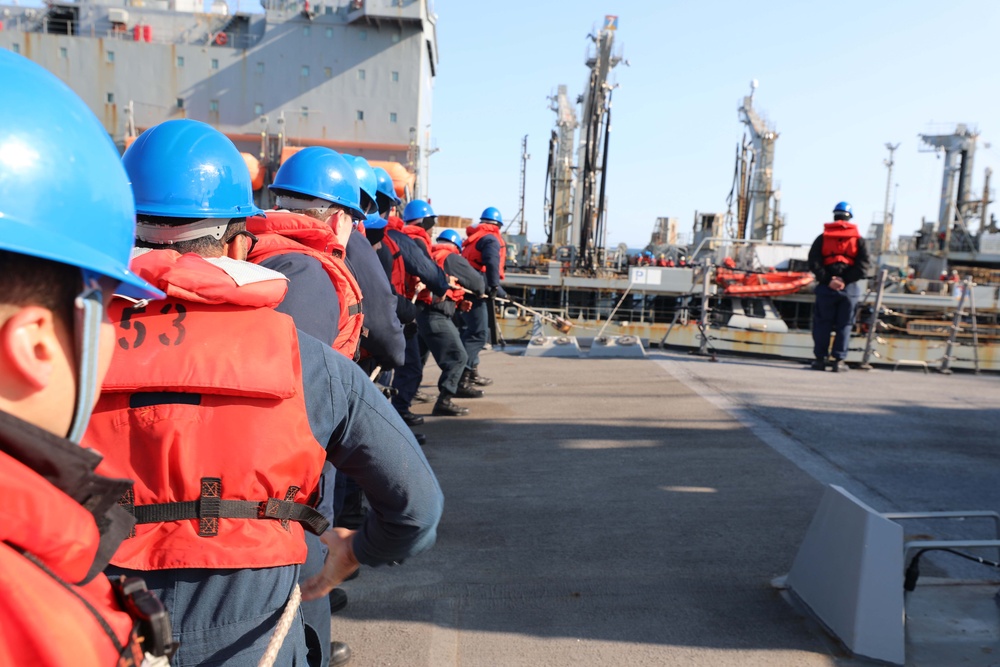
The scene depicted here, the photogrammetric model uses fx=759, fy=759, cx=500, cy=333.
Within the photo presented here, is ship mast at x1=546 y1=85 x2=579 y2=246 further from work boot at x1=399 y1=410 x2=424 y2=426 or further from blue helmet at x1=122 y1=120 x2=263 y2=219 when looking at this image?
blue helmet at x1=122 y1=120 x2=263 y2=219

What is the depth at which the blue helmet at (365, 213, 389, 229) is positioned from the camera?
17.1 ft

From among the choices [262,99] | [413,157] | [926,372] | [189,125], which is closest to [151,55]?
[262,99]

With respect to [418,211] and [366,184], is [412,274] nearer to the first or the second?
[366,184]

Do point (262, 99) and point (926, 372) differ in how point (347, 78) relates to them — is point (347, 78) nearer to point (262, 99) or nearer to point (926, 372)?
point (262, 99)

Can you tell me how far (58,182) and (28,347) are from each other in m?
0.20

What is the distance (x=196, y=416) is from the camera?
1.38 metres

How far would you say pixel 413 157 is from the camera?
26.9 meters

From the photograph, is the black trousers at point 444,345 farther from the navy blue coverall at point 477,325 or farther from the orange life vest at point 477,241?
A: the orange life vest at point 477,241

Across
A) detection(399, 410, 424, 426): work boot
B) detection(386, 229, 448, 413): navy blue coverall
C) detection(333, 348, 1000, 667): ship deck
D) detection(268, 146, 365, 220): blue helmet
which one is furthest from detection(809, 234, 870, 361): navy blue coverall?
detection(268, 146, 365, 220): blue helmet

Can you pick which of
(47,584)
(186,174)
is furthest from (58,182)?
(186,174)

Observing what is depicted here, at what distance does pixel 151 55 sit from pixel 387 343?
88.4 ft

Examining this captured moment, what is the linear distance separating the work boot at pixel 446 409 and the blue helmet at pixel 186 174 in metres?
4.91

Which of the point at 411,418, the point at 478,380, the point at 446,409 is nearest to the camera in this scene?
the point at 411,418

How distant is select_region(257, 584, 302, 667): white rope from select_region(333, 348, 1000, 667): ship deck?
148cm
